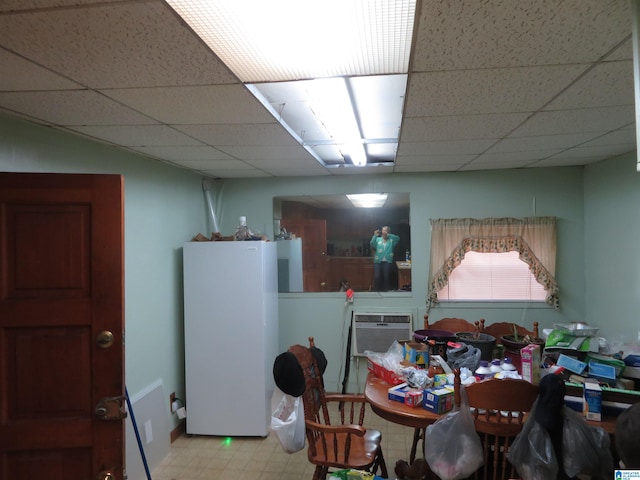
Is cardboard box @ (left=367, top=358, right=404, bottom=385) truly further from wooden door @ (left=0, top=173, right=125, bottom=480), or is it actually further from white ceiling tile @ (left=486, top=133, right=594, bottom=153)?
white ceiling tile @ (left=486, top=133, right=594, bottom=153)

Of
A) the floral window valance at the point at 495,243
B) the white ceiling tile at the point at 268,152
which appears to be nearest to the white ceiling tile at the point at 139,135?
the white ceiling tile at the point at 268,152

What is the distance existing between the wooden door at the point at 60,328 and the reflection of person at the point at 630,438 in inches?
79.2

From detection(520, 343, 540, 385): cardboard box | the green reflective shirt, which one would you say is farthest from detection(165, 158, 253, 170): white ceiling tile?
detection(520, 343, 540, 385): cardboard box

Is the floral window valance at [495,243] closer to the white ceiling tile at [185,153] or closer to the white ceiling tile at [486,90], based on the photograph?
the white ceiling tile at [486,90]

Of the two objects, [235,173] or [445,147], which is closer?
[445,147]

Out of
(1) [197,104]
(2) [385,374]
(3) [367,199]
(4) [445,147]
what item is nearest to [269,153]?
(1) [197,104]

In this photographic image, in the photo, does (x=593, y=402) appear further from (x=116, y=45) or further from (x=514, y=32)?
(x=116, y=45)

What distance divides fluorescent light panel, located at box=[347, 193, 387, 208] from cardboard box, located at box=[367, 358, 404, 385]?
75.7 inches

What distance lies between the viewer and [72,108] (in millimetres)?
1857

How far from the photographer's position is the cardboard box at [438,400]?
6.81ft

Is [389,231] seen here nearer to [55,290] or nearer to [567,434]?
[567,434]

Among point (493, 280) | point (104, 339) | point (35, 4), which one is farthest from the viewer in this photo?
point (493, 280)

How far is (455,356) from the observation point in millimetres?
2621

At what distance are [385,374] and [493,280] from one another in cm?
199
